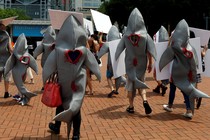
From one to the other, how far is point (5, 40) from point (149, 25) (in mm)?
27818

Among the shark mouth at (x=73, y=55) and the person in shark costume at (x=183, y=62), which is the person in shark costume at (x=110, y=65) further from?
the shark mouth at (x=73, y=55)

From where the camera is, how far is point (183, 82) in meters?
6.57

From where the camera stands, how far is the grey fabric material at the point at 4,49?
8.17m

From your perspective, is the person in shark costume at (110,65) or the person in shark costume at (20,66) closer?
the person in shark costume at (20,66)

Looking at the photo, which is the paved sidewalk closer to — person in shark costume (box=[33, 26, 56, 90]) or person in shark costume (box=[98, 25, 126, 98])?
person in shark costume (box=[98, 25, 126, 98])

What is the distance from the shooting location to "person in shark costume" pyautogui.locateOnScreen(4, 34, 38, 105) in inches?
299

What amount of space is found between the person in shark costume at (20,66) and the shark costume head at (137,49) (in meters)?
2.37

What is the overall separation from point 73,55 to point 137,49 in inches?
84.3

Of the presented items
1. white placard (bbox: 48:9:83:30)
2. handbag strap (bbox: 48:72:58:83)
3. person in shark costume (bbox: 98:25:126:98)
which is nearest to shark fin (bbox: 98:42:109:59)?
person in shark costume (bbox: 98:25:126:98)

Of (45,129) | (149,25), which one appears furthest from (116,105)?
(149,25)

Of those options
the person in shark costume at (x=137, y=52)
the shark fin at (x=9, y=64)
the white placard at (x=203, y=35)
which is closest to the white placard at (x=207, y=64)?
the white placard at (x=203, y=35)

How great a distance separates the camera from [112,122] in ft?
Result: 20.5

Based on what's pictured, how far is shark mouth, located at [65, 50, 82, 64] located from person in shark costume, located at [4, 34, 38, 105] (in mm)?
2994

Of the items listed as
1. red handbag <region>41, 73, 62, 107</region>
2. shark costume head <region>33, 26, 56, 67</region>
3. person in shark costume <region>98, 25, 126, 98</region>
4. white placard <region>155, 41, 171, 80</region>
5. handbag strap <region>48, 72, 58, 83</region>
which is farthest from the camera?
shark costume head <region>33, 26, 56, 67</region>
